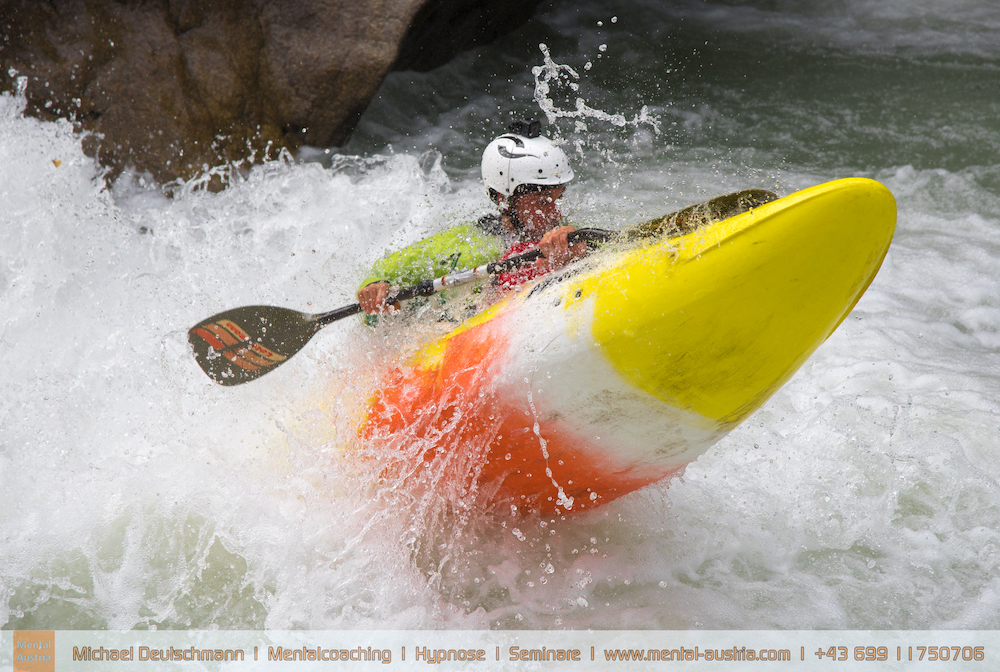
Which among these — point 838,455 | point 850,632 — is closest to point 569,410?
point 850,632

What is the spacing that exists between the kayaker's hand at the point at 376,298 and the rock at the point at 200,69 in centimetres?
278

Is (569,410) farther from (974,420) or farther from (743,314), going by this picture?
(974,420)

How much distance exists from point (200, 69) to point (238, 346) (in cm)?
277

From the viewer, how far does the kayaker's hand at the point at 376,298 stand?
2.88 m

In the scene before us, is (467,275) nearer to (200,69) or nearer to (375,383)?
(375,383)

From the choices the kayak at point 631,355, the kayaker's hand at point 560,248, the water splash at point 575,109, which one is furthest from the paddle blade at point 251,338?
the water splash at point 575,109

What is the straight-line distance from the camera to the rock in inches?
194

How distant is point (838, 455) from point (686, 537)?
2.59 ft

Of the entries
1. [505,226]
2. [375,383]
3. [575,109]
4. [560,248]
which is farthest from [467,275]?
[575,109]

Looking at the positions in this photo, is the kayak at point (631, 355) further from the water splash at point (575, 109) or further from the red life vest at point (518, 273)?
the water splash at point (575, 109)

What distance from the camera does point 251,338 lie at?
3193mm

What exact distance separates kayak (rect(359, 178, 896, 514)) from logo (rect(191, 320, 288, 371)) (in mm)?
687

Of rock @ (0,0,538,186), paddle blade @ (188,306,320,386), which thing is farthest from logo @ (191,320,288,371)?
rock @ (0,0,538,186)

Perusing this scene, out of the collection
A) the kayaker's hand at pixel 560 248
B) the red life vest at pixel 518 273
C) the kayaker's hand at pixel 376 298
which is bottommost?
the kayaker's hand at pixel 376 298
